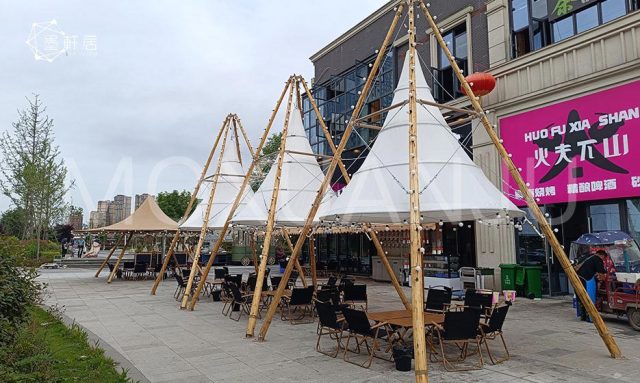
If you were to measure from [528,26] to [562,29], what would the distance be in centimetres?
117

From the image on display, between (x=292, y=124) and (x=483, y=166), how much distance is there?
691 centimetres

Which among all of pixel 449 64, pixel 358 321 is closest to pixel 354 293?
pixel 358 321

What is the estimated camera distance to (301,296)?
9984mm

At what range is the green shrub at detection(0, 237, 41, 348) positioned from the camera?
18.3ft

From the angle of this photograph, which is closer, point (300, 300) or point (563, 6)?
point (300, 300)

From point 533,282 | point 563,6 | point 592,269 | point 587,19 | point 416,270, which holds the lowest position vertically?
point 533,282

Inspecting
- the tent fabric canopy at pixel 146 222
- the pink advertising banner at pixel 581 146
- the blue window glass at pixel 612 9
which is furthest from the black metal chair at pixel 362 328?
the tent fabric canopy at pixel 146 222

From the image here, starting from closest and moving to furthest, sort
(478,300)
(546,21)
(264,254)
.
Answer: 1. (478,300)
2. (264,254)
3. (546,21)

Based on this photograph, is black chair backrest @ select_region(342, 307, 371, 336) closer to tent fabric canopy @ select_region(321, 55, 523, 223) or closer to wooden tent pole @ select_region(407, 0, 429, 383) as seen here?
wooden tent pole @ select_region(407, 0, 429, 383)

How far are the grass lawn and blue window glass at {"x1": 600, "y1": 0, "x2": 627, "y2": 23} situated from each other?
14381 mm

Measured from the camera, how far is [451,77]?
1797 cm

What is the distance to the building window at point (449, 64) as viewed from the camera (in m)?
17.2

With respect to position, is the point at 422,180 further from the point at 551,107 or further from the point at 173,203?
the point at 173,203

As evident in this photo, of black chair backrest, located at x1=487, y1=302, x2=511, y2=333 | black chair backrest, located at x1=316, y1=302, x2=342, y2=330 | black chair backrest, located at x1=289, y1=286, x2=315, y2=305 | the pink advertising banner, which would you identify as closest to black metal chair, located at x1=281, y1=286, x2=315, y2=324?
black chair backrest, located at x1=289, y1=286, x2=315, y2=305
